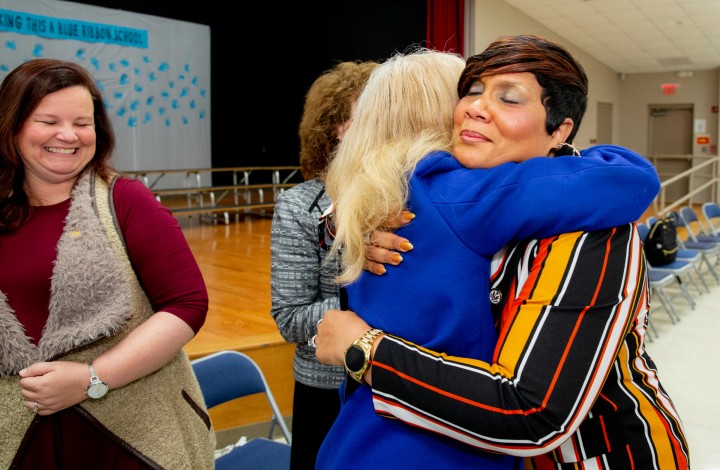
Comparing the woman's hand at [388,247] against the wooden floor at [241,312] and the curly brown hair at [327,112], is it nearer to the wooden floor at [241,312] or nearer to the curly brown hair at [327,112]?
the curly brown hair at [327,112]

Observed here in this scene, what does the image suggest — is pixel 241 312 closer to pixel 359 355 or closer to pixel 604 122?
pixel 359 355

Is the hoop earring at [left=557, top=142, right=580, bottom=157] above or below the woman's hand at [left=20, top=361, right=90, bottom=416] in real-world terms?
above

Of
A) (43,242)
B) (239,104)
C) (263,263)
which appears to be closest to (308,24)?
(239,104)

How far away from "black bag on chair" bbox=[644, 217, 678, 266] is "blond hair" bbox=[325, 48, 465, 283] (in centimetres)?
544

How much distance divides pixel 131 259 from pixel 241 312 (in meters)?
3.23

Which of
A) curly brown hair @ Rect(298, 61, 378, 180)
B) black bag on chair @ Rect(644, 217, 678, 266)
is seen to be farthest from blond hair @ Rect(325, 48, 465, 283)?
black bag on chair @ Rect(644, 217, 678, 266)

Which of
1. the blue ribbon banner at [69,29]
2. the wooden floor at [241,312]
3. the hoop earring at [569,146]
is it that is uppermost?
the blue ribbon banner at [69,29]

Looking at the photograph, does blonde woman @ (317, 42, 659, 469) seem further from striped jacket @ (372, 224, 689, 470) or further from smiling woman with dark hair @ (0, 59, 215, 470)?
smiling woman with dark hair @ (0, 59, 215, 470)

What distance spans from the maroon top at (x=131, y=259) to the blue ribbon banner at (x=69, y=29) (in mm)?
9077

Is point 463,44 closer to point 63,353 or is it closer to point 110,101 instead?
point 110,101

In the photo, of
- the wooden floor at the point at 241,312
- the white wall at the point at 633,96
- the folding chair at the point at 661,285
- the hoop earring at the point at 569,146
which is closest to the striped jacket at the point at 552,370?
the hoop earring at the point at 569,146

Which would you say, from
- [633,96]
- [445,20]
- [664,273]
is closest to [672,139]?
[633,96]

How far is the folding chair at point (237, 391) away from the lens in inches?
83.0

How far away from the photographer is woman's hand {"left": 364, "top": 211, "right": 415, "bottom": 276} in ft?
2.71
